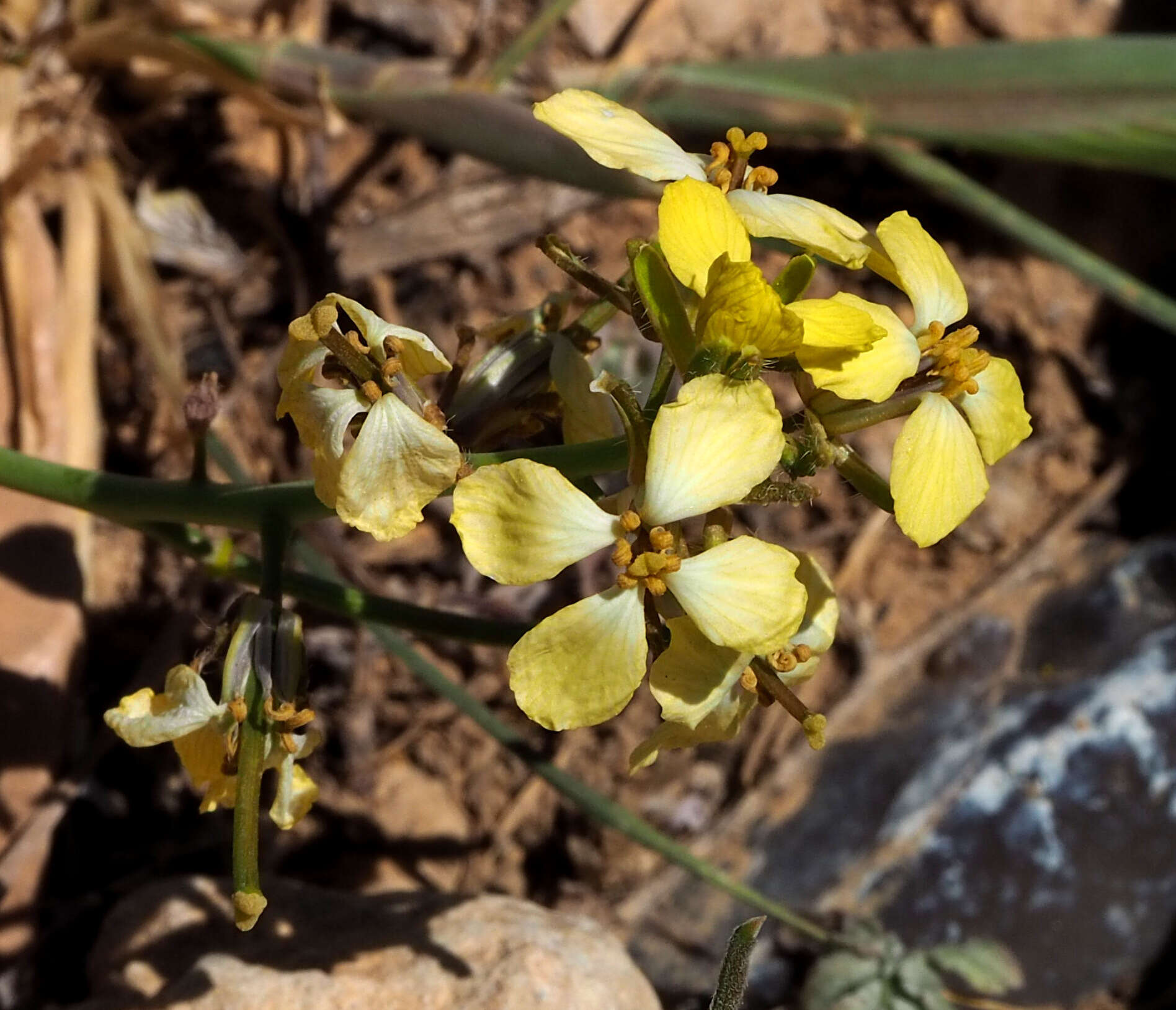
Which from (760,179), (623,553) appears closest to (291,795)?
(623,553)

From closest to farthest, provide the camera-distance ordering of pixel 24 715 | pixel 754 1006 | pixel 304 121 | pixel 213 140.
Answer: pixel 24 715 < pixel 754 1006 < pixel 304 121 < pixel 213 140

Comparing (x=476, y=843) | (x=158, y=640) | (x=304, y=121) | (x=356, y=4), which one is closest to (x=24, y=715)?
(x=158, y=640)

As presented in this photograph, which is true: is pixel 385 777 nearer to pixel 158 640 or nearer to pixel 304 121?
pixel 158 640

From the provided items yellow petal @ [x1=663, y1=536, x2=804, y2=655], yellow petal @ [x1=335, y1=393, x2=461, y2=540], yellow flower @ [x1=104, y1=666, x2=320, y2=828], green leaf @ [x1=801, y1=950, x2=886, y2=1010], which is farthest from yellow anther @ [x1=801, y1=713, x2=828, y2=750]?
green leaf @ [x1=801, y1=950, x2=886, y2=1010]

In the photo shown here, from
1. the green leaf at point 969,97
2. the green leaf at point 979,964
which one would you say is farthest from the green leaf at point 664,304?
the green leaf at point 979,964

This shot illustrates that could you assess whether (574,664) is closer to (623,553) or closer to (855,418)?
(623,553)

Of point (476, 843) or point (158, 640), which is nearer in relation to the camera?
point (158, 640)

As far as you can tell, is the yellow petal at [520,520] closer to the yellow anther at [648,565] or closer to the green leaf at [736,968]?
the yellow anther at [648,565]
